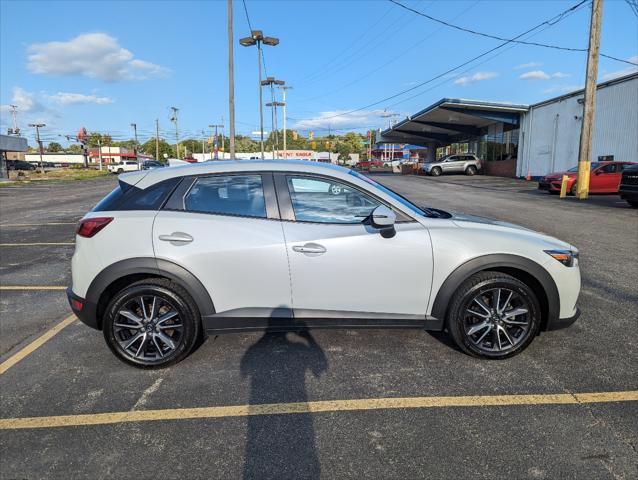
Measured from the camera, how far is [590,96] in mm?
16766

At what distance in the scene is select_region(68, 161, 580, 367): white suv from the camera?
3.20 meters

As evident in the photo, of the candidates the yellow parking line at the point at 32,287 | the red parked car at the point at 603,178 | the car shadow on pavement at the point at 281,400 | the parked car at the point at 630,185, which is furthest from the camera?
the red parked car at the point at 603,178

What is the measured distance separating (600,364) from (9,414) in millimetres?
4271

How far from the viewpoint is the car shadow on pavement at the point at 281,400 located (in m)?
2.27

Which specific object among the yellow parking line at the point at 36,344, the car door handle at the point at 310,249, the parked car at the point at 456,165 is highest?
the parked car at the point at 456,165

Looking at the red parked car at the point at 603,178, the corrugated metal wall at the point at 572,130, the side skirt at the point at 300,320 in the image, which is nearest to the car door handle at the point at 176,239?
the side skirt at the point at 300,320

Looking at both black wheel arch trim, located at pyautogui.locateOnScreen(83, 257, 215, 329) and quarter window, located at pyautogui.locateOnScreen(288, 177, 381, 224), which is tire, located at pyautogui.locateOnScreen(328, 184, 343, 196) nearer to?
quarter window, located at pyautogui.locateOnScreen(288, 177, 381, 224)

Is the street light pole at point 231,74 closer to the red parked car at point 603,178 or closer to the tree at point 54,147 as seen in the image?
the red parked car at point 603,178

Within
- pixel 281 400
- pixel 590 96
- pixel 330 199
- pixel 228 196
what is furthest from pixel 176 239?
pixel 590 96

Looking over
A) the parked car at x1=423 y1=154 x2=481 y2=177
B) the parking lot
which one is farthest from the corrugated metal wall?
the parking lot

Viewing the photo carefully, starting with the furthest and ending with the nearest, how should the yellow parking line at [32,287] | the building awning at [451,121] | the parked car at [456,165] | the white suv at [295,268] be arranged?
1. the parked car at [456,165]
2. the building awning at [451,121]
3. the yellow parking line at [32,287]
4. the white suv at [295,268]

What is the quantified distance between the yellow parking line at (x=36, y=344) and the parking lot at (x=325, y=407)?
2 centimetres

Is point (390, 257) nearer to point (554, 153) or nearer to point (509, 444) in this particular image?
point (509, 444)

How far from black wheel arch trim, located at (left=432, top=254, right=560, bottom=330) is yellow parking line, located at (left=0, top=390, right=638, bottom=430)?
2.17 feet
